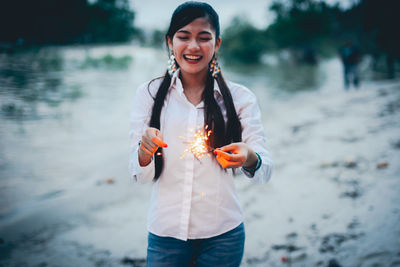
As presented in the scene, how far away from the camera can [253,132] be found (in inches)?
80.6

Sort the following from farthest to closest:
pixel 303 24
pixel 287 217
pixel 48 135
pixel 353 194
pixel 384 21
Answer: pixel 303 24, pixel 384 21, pixel 48 135, pixel 353 194, pixel 287 217

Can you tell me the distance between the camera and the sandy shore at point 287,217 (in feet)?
11.6

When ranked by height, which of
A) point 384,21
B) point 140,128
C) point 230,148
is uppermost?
point 384,21

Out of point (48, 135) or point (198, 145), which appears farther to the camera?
point (48, 135)

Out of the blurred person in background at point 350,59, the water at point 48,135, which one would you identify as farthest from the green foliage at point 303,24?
the water at point 48,135

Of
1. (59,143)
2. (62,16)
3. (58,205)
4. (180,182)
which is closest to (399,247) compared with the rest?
(180,182)

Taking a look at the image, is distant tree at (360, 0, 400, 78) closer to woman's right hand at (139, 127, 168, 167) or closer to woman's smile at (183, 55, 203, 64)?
woman's smile at (183, 55, 203, 64)

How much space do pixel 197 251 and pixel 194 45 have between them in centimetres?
168

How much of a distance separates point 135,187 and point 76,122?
7.55 meters

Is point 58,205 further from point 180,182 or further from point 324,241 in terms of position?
point 324,241

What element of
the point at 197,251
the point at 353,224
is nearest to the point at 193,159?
the point at 197,251

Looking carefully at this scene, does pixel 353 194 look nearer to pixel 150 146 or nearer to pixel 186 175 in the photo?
pixel 186 175

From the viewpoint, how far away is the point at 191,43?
1.97 m

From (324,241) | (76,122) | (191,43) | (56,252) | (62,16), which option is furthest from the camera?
(76,122)
